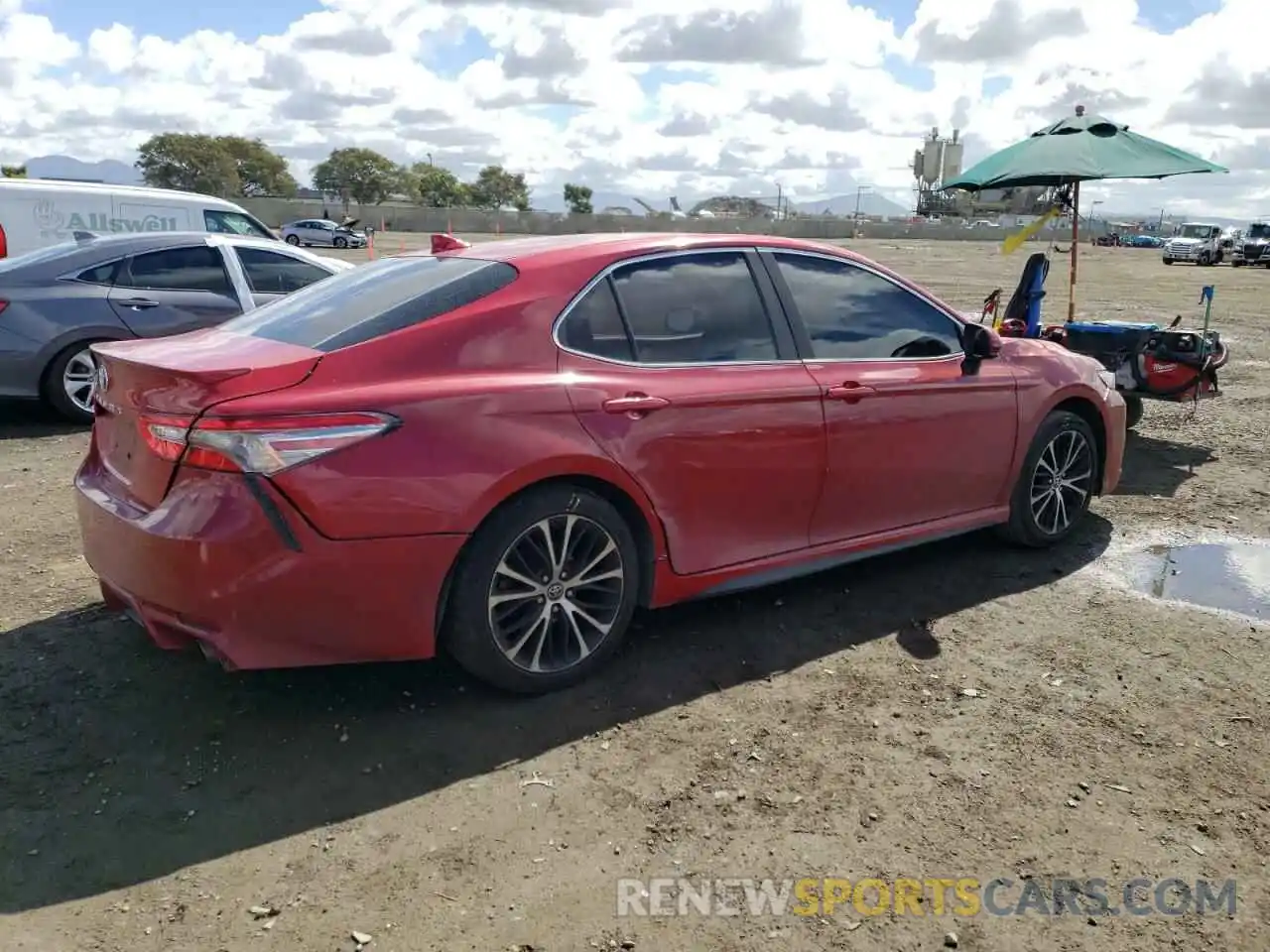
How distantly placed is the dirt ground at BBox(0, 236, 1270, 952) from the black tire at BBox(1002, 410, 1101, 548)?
0.53m

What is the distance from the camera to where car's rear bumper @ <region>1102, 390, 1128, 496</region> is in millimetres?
5613

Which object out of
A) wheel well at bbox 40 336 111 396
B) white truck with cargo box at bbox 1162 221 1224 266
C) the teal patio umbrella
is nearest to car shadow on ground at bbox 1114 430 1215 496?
the teal patio umbrella

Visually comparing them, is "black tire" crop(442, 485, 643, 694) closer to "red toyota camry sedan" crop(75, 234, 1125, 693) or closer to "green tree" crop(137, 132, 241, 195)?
"red toyota camry sedan" crop(75, 234, 1125, 693)

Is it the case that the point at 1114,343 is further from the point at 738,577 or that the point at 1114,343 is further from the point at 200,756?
the point at 200,756

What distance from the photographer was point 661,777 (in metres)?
3.28

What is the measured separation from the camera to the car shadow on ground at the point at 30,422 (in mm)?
7828

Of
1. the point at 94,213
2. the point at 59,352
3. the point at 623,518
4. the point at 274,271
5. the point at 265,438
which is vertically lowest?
the point at 623,518

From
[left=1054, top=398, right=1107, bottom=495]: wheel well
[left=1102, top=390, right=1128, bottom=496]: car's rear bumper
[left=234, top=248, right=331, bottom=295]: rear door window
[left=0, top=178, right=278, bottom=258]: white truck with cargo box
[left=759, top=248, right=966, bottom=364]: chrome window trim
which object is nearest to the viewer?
[left=759, top=248, right=966, bottom=364]: chrome window trim

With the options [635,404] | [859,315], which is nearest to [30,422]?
[635,404]

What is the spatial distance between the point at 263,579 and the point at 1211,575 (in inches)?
177

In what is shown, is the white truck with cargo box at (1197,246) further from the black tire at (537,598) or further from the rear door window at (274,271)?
the black tire at (537,598)

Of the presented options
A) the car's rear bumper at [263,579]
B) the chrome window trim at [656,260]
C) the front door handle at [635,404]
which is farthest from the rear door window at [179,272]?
the front door handle at [635,404]

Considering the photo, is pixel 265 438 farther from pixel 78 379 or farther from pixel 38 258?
pixel 38 258

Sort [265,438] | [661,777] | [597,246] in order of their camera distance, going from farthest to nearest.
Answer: [597,246] → [661,777] → [265,438]
